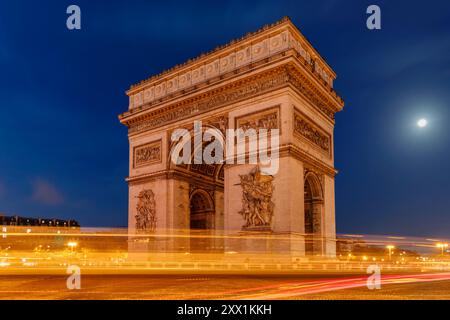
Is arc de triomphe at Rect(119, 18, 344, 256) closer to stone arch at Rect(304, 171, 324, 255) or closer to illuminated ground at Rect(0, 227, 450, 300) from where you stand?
stone arch at Rect(304, 171, 324, 255)

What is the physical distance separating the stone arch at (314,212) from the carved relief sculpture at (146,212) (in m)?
8.16

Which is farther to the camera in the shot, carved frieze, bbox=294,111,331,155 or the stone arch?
the stone arch

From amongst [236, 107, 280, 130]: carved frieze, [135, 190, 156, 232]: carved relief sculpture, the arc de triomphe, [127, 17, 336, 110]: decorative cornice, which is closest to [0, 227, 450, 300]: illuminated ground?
[135, 190, 156, 232]: carved relief sculpture

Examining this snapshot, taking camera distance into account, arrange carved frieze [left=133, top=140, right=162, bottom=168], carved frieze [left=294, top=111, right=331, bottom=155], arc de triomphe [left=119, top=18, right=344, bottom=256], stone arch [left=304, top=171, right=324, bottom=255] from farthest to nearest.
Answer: carved frieze [left=133, top=140, right=162, bottom=168] < stone arch [left=304, top=171, right=324, bottom=255] < carved frieze [left=294, top=111, right=331, bottom=155] < arc de triomphe [left=119, top=18, right=344, bottom=256]

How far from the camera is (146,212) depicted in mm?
22438

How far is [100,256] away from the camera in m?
28.0

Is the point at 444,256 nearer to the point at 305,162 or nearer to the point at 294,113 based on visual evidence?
the point at 305,162

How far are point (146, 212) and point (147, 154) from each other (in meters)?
3.34

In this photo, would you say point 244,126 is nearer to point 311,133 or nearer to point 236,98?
point 236,98

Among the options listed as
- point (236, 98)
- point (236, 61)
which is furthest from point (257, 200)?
point (236, 61)

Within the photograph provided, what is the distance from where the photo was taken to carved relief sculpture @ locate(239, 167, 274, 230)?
56.9 feet

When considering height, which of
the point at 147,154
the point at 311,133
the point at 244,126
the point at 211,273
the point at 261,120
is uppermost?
the point at 261,120

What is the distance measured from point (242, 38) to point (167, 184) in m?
8.44

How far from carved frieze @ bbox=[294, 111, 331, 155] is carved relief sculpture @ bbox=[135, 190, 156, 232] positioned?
8904 millimetres
